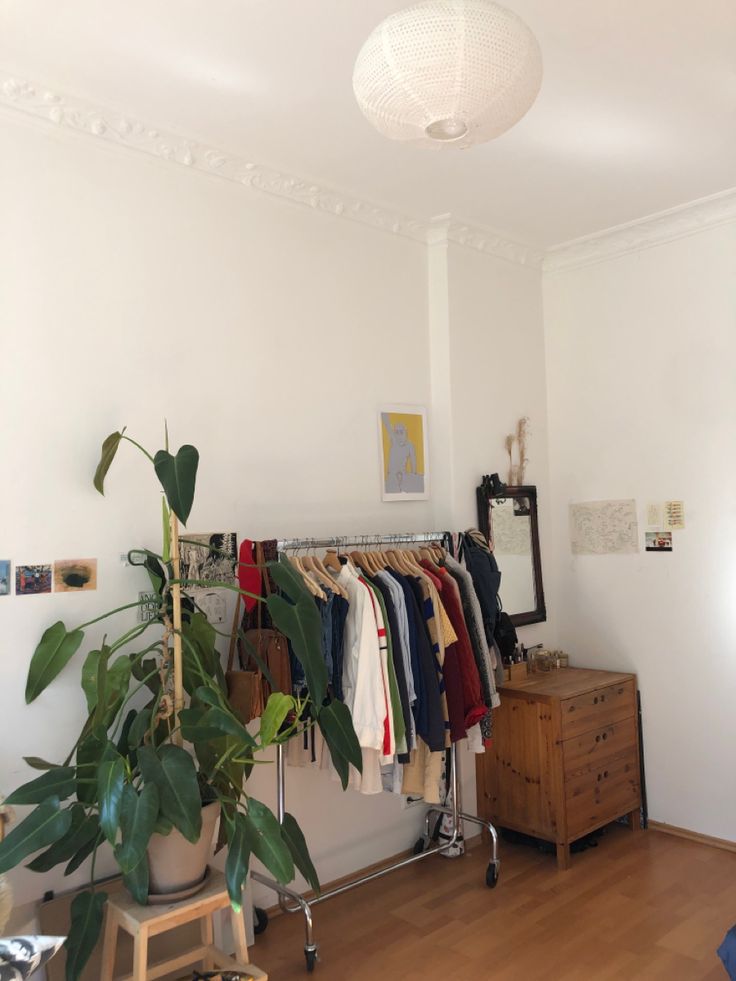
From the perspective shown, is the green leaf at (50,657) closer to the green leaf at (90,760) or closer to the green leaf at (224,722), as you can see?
the green leaf at (90,760)

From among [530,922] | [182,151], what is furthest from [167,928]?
[182,151]

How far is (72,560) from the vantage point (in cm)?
286

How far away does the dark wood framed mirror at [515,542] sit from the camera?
4.28m

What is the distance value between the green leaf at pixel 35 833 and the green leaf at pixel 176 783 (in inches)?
9.9

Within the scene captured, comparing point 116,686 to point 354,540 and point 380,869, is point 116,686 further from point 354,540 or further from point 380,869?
point 380,869

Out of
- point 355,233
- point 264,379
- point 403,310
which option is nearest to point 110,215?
point 264,379

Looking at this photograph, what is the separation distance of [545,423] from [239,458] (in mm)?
2078

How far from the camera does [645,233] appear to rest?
4.27m

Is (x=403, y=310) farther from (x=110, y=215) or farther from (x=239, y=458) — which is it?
(x=110, y=215)

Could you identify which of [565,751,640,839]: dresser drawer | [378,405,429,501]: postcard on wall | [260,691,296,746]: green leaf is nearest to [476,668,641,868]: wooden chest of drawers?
[565,751,640,839]: dresser drawer

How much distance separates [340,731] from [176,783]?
0.63 metres

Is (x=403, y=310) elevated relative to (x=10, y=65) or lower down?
lower down

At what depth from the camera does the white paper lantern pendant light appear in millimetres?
1690

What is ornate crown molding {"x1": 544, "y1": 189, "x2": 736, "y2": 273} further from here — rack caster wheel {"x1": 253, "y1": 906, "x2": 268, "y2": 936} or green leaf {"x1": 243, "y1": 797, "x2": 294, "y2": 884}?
rack caster wheel {"x1": 253, "y1": 906, "x2": 268, "y2": 936}
